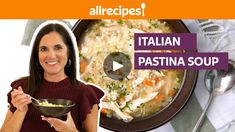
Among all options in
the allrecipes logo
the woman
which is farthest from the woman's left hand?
the allrecipes logo

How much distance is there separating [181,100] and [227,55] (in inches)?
7.9

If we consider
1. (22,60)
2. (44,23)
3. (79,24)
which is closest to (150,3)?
(79,24)

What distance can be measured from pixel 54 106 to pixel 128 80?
0.25 meters

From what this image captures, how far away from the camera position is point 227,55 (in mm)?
1478

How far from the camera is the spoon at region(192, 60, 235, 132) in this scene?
148 centimetres

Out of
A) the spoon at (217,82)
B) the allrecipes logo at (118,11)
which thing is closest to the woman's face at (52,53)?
A: the allrecipes logo at (118,11)

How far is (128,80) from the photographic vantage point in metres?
1.48

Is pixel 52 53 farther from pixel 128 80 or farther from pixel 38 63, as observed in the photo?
pixel 128 80

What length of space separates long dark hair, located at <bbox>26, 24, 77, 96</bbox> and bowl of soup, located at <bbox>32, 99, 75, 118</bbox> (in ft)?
0.17

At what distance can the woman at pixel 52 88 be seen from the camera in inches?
56.2

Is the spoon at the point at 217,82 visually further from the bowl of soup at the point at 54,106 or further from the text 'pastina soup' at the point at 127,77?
the bowl of soup at the point at 54,106

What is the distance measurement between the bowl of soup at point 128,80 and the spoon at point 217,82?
52 mm

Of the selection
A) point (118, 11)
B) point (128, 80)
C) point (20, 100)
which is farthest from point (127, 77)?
point (20, 100)

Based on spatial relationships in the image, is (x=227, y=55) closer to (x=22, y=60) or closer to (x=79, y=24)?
(x=79, y=24)
